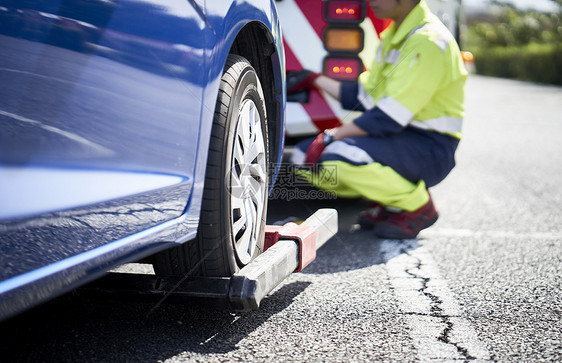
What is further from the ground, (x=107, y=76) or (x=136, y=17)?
(x=136, y=17)

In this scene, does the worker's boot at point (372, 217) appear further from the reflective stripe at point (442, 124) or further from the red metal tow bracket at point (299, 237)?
the red metal tow bracket at point (299, 237)

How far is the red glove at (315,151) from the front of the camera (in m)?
4.07

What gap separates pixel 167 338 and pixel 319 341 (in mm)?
477

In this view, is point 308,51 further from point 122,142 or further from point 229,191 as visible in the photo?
point 122,142

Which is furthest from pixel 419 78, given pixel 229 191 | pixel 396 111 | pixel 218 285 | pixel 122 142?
pixel 122 142

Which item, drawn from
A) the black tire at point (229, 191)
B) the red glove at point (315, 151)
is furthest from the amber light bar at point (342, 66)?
the black tire at point (229, 191)

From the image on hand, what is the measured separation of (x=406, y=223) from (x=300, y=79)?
113 cm

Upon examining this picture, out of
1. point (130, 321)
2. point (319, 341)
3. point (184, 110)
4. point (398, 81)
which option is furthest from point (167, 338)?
point (398, 81)

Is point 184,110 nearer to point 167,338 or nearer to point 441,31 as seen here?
point 167,338

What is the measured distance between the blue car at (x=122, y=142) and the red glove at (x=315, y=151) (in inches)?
59.5

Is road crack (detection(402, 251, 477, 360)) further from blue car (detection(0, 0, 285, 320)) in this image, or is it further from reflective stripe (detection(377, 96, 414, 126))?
reflective stripe (detection(377, 96, 414, 126))

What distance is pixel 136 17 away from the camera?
1.75 m

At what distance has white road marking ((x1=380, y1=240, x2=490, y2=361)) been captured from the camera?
221cm

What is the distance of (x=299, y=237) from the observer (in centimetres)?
262
